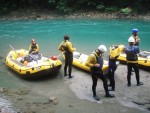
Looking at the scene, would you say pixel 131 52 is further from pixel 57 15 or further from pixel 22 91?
pixel 57 15

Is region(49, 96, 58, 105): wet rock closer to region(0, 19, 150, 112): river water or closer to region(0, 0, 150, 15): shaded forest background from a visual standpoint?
region(0, 19, 150, 112): river water

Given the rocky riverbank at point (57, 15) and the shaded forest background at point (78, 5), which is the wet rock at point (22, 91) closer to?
the rocky riverbank at point (57, 15)

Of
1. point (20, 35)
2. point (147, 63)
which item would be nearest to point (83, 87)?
point (147, 63)

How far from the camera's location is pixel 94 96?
879 centimetres

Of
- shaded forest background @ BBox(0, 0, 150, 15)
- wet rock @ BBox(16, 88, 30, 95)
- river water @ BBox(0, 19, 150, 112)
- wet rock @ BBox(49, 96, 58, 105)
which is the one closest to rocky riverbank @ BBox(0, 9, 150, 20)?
shaded forest background @ BBox(0, 0, 150, 15)

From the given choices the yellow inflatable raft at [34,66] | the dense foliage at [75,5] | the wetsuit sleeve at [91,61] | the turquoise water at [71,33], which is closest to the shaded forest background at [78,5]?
the dense foliage at [75,5]

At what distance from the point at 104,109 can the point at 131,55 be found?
82.8 inches

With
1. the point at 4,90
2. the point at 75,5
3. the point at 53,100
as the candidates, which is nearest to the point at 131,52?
the point at 53,100

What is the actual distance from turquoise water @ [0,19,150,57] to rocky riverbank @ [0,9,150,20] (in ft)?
4.51

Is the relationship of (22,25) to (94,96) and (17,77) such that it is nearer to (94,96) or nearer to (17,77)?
(17,77)

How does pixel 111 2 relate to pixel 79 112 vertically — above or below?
above

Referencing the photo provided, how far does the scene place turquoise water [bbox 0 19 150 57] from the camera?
1689 cm

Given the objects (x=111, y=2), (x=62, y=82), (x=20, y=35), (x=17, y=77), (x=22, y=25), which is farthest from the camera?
(x=111, y=2)

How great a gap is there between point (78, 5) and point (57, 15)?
259 cm
